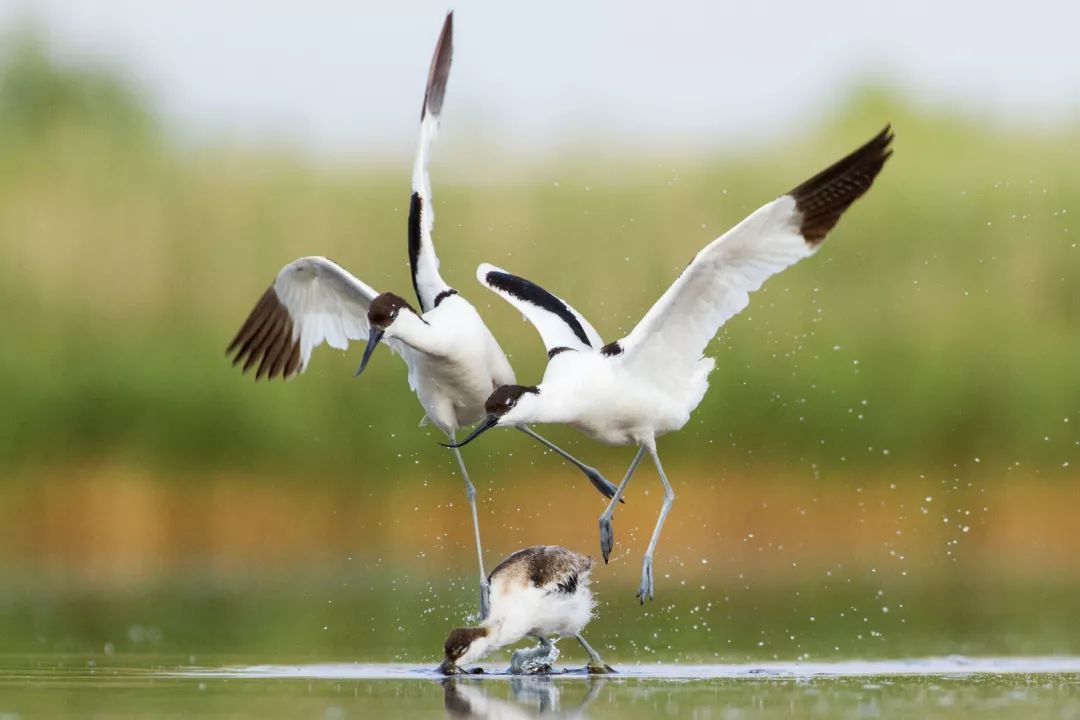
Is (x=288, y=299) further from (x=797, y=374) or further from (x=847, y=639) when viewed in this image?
(x=797, y=374)

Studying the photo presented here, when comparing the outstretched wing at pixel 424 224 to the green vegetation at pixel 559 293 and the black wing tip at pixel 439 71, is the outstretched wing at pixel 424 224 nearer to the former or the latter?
the black wing tip at pixel 439 71

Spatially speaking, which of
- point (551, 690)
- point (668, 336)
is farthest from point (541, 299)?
point (551, 690)

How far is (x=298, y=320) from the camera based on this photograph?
500 inches

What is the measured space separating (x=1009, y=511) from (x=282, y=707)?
857 cm

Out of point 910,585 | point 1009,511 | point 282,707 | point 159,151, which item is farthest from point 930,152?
point 282,707

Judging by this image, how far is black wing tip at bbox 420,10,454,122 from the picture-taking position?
40.9 feet

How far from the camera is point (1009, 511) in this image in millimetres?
15773

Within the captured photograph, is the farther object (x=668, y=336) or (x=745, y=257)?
(x=668, y=336)

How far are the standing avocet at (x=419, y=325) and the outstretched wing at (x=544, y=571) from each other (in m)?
0.35

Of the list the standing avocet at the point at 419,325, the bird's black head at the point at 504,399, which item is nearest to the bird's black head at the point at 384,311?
the standing avocet at the point at 419,325

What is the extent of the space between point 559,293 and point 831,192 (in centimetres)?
710

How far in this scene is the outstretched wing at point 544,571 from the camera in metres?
10.1

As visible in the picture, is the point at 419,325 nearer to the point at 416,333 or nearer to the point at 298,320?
the point at 416,333

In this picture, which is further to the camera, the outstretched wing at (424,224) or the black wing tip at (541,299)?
the outstretched wing at (424,224)
